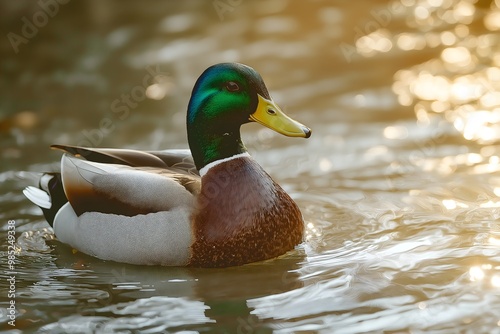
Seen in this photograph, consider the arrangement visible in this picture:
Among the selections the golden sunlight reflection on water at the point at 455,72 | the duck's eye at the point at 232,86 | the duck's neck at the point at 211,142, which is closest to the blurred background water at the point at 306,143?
the golden sunlight reflection on water at the point at 455,72

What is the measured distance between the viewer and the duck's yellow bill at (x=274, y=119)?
6.25 metres

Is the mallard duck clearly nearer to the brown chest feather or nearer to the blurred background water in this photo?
the brown chest feather

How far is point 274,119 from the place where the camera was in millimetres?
6293

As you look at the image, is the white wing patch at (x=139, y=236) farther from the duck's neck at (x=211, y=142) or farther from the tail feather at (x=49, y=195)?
the duck's neck at (x=211, y=142)

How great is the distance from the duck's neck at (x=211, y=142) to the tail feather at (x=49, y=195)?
106cm

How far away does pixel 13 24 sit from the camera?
40.2ft

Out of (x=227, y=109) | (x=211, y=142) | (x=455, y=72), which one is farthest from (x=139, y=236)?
(x=455, y=72)

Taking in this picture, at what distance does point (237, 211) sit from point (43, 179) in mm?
1694

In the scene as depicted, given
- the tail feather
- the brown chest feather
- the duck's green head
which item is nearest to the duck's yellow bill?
the duck's green head

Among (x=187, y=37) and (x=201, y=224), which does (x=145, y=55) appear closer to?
(x=187, y=37)

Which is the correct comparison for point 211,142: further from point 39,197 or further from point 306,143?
point 306,143

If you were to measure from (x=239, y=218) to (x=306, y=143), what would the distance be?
2.65 m

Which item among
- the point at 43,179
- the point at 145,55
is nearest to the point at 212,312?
the point at 43,179

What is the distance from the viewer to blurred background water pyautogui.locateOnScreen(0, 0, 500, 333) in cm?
563
